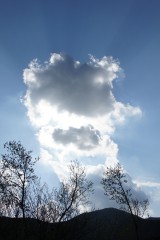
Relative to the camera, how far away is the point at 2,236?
16.2m

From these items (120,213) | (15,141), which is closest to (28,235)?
(15,141)

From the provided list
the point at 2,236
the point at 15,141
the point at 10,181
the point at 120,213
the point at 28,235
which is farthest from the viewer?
the point at 120,213

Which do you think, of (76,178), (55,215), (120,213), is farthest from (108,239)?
(55,215)

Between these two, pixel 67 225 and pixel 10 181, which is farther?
pixel 10 181

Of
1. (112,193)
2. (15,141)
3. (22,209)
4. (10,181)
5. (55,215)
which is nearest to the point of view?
(55,215)

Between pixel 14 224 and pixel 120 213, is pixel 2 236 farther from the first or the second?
pixel 120 213

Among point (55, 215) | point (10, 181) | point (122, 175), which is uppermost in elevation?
point (122, 175)

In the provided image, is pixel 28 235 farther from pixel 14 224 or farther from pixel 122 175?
pixel 122 175

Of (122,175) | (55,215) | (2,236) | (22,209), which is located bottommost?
(2,236)

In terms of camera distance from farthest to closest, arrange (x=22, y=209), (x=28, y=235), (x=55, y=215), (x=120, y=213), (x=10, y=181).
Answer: (x=120, y=213) < (x=10, y=181) < (x=22, y=209) < (x=55, y=215) < (x=28, y=235)

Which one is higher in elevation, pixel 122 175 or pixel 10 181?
pixel 122 175

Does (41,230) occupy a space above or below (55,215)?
below

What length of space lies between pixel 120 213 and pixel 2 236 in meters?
83.2

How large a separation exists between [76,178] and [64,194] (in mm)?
5807
